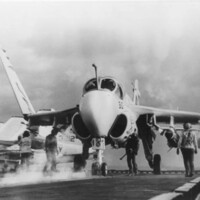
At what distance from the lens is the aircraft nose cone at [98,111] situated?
994cm

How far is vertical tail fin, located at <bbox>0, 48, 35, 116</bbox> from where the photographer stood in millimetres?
14188

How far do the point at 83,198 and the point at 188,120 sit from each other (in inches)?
474

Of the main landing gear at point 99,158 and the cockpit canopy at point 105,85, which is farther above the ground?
the cockpit canopy at point 105,85

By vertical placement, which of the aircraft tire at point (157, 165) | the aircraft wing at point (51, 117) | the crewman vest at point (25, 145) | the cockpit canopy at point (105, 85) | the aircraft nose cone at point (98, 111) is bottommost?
the aircraft tire at point (157, 165)

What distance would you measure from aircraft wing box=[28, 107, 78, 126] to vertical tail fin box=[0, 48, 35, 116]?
40 centimetres

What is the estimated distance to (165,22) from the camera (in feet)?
29.8

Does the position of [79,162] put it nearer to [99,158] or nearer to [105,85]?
[105,85]

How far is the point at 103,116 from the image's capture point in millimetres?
10133

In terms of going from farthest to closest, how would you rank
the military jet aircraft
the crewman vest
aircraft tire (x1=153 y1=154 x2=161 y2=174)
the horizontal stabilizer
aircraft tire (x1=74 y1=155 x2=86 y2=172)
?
the horizontal stabilizer, the crewman vest, aircraft tire (x1=153 y1=154 x2=161 y2=174), aircraft tire (x1=74 y1=155 x2=86 y2=172), the military jet aircraft

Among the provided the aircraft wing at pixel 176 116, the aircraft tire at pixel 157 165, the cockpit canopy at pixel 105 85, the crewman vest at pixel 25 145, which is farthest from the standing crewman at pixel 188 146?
the crewman vest at pixel 25 145

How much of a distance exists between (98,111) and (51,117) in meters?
5.51

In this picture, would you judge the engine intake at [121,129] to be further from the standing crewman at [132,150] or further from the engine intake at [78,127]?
the engine intake at [78,127]

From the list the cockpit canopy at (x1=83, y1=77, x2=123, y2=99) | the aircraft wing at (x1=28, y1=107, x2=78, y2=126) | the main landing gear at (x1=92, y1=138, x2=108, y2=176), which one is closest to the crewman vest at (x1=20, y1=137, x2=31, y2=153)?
the aircraft wing at (x1=28, y1=107, x2=78, y2=126)

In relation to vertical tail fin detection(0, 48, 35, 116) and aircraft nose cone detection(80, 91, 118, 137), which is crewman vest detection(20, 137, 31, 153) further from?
aircraft nose cone detection(80, 91, 118, 137)
